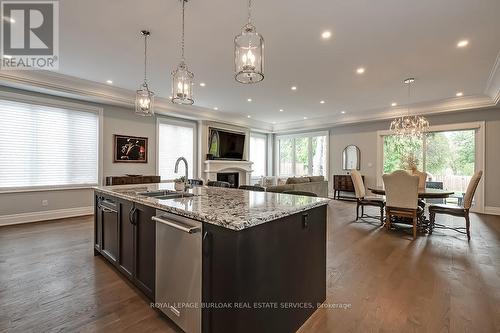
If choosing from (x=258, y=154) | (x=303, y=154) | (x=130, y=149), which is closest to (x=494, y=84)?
(x=303, y=154)

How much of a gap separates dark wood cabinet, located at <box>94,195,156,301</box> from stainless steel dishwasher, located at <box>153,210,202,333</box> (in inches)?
6.5

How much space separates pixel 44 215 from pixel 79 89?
109 inches

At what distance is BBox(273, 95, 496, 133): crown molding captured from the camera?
5648mm

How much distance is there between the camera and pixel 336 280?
247 cm

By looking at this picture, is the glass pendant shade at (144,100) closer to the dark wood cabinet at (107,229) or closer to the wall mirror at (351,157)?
the dark wood cabinet at (107,229)

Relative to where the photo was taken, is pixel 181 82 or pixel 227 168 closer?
pixel 181 82

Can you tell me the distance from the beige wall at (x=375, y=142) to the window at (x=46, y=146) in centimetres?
754

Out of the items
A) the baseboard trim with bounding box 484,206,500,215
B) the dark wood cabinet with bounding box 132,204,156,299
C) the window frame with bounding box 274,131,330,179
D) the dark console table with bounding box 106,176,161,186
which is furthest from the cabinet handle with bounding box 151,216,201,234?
the window frame with bounding box 274,131,330,179

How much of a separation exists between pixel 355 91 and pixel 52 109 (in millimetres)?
6763

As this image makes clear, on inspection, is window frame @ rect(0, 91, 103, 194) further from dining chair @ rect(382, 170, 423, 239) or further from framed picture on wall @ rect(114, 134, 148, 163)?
dining chair @ rect(382, 170, 423, 239)

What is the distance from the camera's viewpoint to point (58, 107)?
5082mm

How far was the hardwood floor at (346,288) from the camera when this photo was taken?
5.86 feet

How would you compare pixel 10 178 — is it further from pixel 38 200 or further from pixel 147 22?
pixel 147 22

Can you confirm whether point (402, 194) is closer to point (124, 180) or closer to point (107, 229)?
point (107, 229)
